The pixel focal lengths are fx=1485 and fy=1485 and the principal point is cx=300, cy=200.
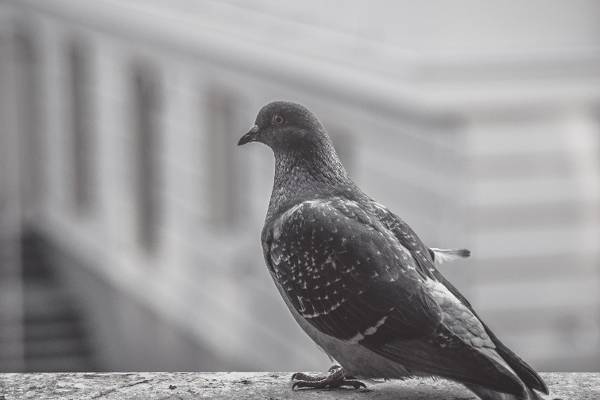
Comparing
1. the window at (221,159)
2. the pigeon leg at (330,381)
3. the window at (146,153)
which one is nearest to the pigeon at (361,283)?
the pigeon leg at (330,381)

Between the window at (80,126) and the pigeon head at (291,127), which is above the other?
the window at (80,126)

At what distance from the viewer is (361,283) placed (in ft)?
13.6

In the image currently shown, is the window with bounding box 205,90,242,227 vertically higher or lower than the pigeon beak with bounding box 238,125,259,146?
higher

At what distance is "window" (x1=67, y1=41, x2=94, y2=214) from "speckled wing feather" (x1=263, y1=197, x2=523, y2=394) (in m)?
14.9

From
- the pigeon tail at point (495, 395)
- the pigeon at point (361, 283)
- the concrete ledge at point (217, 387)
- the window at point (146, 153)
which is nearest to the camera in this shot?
the pigeon tail at point (495, 395)

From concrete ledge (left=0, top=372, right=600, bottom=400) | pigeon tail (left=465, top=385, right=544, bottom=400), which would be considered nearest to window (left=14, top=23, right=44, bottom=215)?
concrete ledge (left=0, top=372, right=600, bottom=400)

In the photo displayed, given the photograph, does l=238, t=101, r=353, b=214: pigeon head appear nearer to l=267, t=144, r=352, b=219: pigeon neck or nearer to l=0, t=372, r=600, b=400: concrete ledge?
l=267, t=144, r=352, b=219: pigeon neck

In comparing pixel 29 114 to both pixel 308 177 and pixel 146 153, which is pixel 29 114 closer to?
pixel 146 153

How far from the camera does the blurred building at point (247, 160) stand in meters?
11.2

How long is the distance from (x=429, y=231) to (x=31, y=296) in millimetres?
9232

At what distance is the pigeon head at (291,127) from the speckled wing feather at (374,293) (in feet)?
0.68

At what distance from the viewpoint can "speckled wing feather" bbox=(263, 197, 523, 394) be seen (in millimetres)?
4051

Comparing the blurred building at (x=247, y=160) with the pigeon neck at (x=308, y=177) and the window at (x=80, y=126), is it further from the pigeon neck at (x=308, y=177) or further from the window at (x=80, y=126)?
the pigeon neck at (x=308, y=177)

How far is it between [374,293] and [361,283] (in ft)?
0.15
